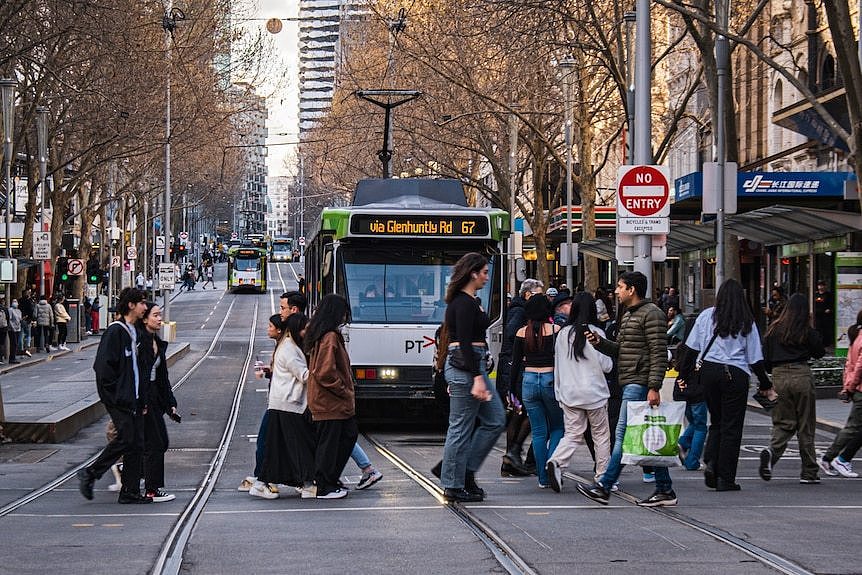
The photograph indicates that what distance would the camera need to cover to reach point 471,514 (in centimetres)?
1057

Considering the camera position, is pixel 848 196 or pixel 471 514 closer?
pixel 471 514

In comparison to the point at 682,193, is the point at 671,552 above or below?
below

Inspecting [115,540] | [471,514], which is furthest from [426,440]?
[115,540]

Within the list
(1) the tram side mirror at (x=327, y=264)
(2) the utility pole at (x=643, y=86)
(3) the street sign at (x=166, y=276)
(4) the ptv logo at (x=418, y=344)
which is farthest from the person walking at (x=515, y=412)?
(3) the street sign at (x=166, y=276)

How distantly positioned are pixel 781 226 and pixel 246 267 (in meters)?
64.2

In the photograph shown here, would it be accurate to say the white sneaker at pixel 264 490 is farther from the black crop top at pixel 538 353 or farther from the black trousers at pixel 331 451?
the black crop top at pixel 538 353

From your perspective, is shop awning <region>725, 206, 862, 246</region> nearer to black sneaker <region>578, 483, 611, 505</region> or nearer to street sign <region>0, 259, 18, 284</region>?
black sneaker <region>578, 483, 611, 505</region>

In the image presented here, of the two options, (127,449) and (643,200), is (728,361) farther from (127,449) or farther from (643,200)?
(643,200)

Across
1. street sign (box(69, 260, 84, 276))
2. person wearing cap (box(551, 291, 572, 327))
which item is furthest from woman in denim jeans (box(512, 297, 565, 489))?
street sign (box(69, 260, 84, 276))

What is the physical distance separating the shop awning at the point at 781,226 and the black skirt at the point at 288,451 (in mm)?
14595

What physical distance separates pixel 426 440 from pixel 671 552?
9.75 metres

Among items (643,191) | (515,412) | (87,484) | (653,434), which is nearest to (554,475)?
(653,434)

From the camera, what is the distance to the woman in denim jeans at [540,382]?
12312 mm

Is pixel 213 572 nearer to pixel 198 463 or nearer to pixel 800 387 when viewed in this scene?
pixel 800 387
